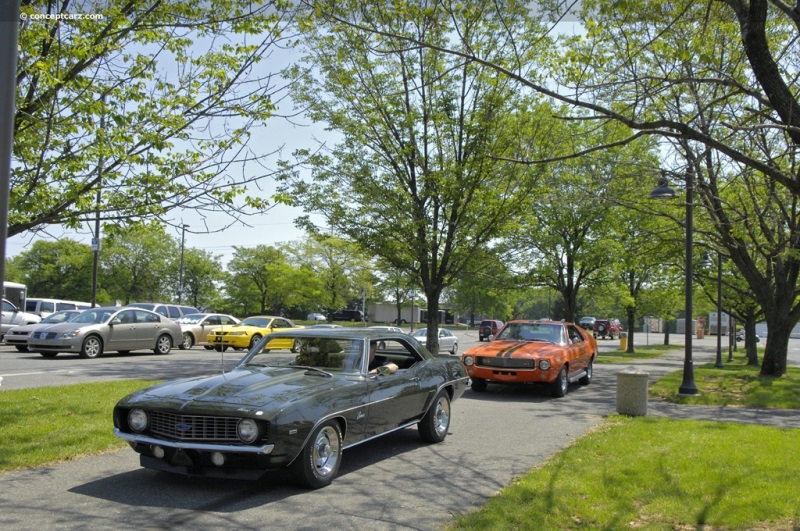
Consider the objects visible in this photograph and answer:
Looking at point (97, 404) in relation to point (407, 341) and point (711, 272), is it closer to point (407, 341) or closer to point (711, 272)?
point (407, 341)

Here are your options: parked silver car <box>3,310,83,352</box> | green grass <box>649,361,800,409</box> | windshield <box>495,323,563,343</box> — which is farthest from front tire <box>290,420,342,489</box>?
parked silver car <box>3,310,83,352</box>

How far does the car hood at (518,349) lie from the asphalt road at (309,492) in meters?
3.82

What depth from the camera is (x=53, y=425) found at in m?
8.28

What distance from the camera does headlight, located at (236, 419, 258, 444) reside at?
5.57 meters

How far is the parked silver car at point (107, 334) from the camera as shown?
18.6 m

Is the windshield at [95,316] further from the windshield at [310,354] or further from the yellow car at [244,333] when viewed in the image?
the windshield at [310,354]

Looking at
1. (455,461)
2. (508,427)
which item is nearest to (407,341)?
(455,461)

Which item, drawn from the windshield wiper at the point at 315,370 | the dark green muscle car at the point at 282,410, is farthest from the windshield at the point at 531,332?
the windshield wiper at the point at 315,370

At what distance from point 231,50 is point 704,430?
8.54 meters

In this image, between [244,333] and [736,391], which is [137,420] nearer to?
[736,391]

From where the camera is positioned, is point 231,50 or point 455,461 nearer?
point 455,461

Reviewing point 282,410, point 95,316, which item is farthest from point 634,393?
point 95,316

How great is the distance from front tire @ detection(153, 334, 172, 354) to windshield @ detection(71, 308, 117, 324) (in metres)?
1.96

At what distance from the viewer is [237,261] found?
214 feet
